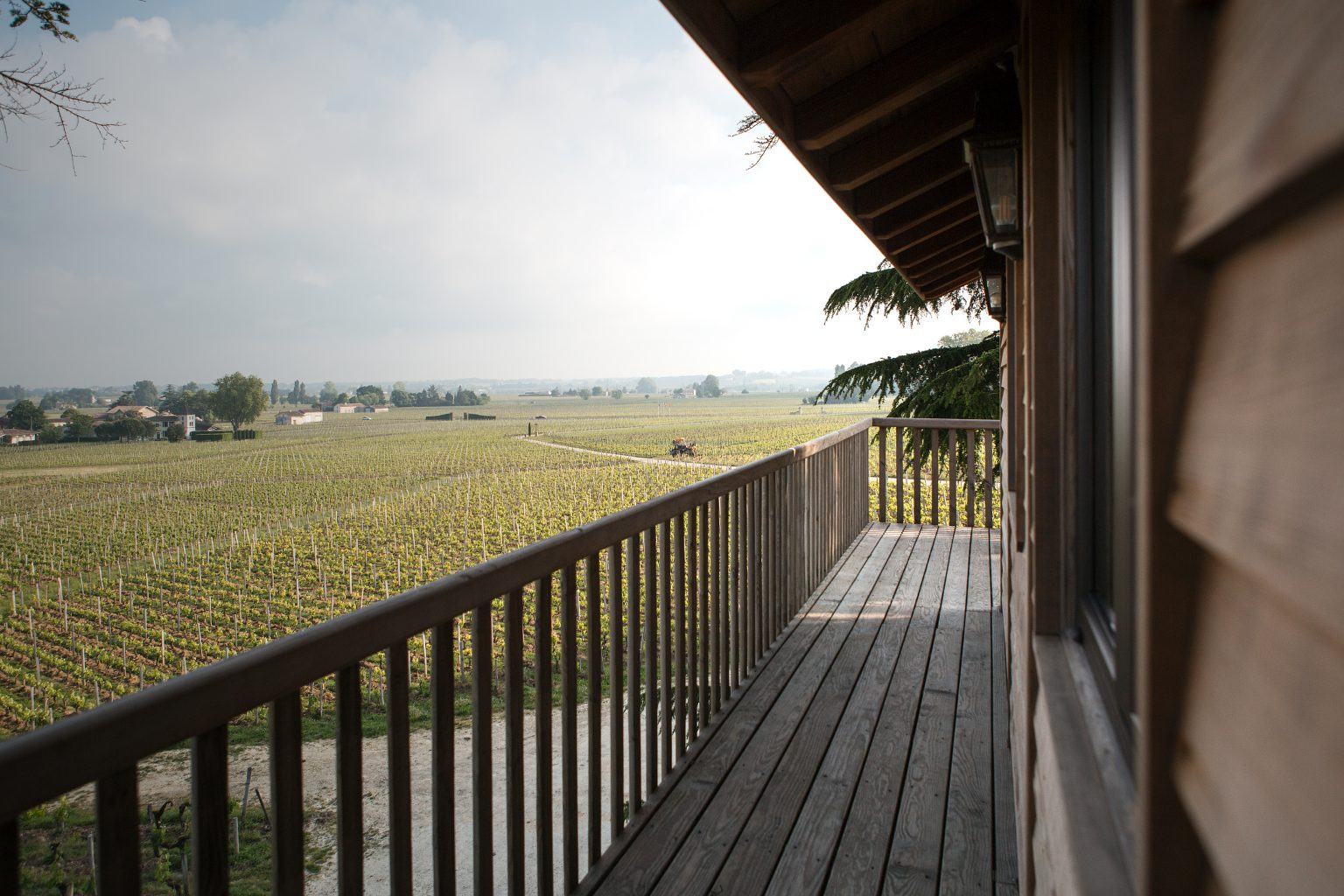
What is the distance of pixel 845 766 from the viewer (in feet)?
8.95

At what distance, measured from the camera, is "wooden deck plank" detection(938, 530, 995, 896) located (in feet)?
7.03

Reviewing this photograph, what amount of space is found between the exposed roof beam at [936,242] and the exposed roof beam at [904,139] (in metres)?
1.63

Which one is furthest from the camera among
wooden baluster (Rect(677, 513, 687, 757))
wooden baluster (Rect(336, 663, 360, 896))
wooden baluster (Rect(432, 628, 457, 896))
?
wooden baluster (Rect(677, 513, 687, 757))

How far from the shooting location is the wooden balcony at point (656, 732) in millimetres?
1021

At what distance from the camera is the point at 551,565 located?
1.87m

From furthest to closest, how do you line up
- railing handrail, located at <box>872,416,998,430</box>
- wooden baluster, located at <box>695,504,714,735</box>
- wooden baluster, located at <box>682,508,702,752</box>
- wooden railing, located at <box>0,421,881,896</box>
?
railing handrail, located at <box>872,416,998,430</box>
wooden baluster, located at <box>695,504,714,735</box>
wooden baluster, located at <box>682,508,702,752</box>
wooden railing, located at <box>0,421,881,896</box>

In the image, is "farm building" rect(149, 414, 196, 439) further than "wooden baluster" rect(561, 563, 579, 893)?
Yes

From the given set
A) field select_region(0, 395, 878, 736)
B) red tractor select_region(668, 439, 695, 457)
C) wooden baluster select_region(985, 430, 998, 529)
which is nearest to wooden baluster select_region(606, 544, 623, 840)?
wooden baluster select_region(985, 430, 998, 529)

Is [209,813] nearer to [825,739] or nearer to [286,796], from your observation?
[286,796]

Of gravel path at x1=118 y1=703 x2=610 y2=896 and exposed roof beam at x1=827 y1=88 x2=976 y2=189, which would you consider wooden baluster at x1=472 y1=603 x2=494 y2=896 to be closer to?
gravel path at x1=118 y1=703 x2=610 y2=896

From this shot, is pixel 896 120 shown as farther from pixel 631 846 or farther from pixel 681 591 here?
pixel 631 846

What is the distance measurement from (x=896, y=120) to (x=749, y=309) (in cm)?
11482

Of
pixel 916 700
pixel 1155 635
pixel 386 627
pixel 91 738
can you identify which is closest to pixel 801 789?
pixel 916 700

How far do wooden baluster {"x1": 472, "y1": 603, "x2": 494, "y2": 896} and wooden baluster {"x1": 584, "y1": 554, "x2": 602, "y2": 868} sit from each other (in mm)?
447
